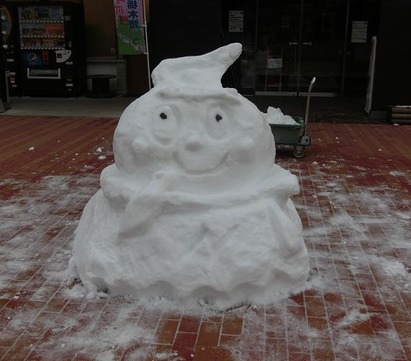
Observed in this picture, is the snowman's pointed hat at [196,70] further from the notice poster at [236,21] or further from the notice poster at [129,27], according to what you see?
the notice poster at [236,21]

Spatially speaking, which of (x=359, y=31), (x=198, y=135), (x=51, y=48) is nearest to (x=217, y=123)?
(x=198, y=135)

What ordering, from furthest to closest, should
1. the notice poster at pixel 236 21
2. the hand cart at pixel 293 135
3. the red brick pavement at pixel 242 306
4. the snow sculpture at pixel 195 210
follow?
the notice poster at pixel 236 21 → the hand cart at pixel 293 135 → the snow sculpture at pixel 195 210 → the red brick pavement at pixel 242 306

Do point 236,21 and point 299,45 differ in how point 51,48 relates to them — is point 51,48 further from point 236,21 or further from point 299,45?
point 299,45

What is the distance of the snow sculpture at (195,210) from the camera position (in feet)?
12.8

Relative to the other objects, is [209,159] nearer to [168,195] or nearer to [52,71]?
[168,195]

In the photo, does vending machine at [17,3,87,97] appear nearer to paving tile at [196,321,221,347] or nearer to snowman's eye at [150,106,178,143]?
snowman's eye at [150,106,178,143]

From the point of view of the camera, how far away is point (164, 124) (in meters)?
4.03

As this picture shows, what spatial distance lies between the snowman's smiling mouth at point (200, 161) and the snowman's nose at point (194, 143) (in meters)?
0.04

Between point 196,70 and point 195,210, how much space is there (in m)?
1.11

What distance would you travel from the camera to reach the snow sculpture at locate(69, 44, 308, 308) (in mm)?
3900

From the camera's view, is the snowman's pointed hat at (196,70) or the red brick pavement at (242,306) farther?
the snowman's pointed hat at (196,70)

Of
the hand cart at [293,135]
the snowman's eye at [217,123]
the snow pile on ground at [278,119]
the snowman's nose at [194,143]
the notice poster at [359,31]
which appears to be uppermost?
the notice poster at [359,31]

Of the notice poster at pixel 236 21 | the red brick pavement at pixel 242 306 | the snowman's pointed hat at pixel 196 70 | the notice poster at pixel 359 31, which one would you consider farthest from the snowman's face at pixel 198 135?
the notice poster at pixel 359 31

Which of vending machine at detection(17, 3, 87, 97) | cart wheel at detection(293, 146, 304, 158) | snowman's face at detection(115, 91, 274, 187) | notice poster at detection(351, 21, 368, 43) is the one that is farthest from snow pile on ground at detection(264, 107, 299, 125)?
vending machine at detection(17, 3, 87, 97)
